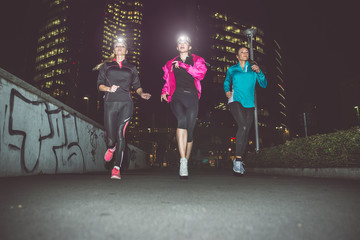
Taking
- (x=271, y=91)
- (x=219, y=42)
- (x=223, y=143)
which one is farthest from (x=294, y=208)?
(x=271, y=91)

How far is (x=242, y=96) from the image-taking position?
17.8 ft

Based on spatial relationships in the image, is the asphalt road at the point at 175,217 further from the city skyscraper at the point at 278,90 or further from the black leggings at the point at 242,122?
the city skyscraper at the point at 278,90

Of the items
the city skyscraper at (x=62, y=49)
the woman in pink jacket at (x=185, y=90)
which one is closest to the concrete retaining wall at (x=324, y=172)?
the woman in pink jacket at (x=185, y=90)

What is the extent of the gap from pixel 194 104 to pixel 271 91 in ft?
315

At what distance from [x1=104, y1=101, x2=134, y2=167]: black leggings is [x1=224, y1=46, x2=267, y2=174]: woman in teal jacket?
215 cm

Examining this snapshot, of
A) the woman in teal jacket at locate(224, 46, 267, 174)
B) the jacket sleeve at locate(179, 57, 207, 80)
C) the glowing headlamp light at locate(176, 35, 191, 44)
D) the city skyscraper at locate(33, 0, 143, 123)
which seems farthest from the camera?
the city skyscraper at locate(33, 0, 143, 123)

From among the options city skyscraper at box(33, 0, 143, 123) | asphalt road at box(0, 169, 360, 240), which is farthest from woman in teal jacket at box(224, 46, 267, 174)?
city skyscraper at box(33, 0, 143, 123)

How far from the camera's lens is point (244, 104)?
5379 millimetres

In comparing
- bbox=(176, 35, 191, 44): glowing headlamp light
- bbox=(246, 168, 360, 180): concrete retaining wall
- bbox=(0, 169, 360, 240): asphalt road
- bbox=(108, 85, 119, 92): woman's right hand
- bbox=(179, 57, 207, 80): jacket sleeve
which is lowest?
bbox=(0, 169, 360, 240): asphalt road

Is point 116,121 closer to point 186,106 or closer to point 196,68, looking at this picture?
point 186,106

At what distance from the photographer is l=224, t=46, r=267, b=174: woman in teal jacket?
530cm

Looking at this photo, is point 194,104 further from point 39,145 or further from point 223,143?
point 223,143

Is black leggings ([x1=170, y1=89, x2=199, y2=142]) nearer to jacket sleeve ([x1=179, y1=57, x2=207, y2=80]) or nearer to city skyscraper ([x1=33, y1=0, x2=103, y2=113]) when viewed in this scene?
jacket sleeve ([x1=179, y1=57, x2=207, y2=80])

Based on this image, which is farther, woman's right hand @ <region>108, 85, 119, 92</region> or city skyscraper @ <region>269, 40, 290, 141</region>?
city skyscraper @ <region>269, 40, 290, 141</region>
